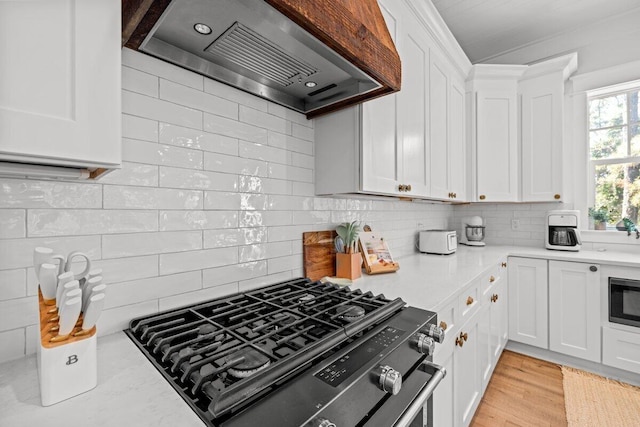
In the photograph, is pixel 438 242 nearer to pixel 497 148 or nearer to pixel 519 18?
pixel 497 148

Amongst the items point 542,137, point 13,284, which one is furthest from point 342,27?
point 542,137

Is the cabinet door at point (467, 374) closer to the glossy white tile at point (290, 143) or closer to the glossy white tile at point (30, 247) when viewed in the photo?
the glossy white tile at point (290, 143)

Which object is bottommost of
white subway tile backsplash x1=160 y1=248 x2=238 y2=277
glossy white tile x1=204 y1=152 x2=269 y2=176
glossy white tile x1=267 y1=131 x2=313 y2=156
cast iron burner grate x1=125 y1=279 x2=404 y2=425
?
cast iron burner grate x1=125 y1=279 x2=404 y2=425

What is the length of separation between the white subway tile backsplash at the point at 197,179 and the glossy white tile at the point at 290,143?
279 millimetres

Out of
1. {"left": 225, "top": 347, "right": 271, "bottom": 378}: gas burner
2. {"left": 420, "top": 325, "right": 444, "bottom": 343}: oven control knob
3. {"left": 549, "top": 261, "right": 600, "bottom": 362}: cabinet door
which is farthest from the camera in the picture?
Result: {"left": 549, "top": 261, "right": 600, "bottom": 362}: cabinet door

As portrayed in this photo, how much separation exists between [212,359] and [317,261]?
3.01 feet

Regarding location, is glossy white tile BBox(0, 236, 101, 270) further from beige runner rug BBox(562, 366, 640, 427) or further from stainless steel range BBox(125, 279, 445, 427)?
beige runner rug BBox(562, 366, 640, 427)

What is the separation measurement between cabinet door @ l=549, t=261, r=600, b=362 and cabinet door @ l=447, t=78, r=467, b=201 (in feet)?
3.19

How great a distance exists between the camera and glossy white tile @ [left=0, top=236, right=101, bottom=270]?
72cm

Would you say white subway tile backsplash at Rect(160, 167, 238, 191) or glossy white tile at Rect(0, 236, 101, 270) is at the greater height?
white subway tile backsplash at Rect(160, 167, 238, 191)

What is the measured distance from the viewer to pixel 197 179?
1099 millimetres

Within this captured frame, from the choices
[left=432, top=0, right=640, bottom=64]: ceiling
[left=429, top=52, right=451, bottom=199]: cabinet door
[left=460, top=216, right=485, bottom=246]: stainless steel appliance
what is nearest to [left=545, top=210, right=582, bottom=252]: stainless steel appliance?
[left=460, top=216, right=485, bottom=246]: stainless steel appliance

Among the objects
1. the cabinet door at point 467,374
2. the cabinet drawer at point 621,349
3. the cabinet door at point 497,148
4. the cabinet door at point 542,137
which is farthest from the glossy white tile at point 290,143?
the cabinet drawer at point 621,349

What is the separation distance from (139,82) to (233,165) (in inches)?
16.6
